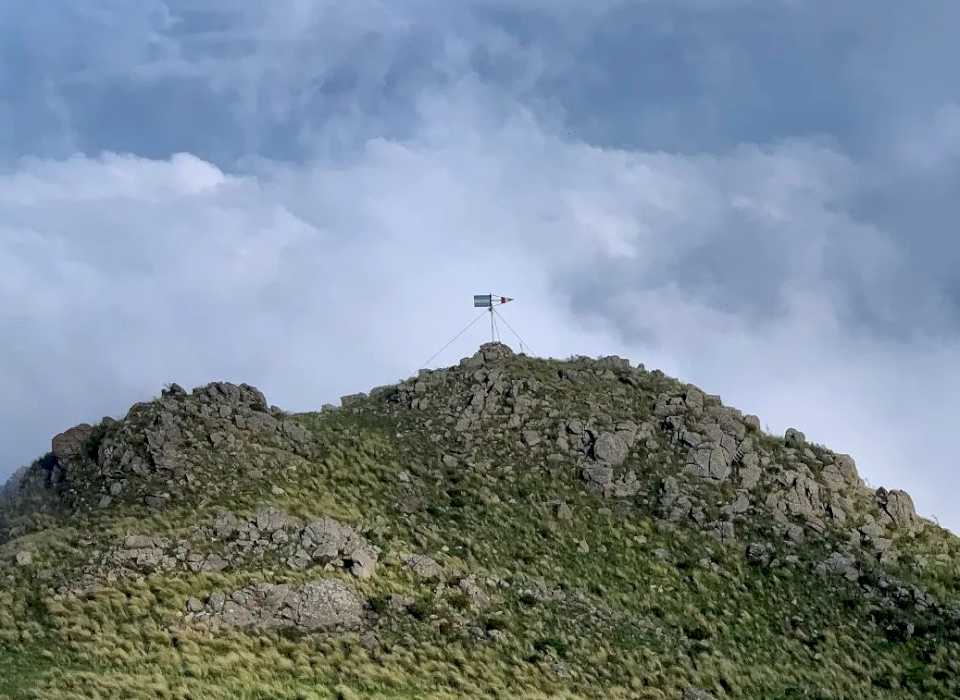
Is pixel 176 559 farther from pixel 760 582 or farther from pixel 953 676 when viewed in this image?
pixel 953 676

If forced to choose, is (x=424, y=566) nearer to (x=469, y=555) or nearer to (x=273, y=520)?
(x=469, y=555)

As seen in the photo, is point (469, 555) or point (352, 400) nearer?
point (469, 555)

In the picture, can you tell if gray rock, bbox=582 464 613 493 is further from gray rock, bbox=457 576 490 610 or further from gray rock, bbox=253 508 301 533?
gray rock, bbox=253 508 301 533

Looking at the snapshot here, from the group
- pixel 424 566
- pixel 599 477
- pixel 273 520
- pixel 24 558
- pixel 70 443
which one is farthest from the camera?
pixel 599 477

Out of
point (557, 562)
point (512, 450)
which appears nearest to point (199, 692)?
point (557, 562)

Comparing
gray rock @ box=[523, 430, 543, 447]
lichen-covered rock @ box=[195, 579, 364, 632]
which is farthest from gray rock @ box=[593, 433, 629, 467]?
lichen-covered rock @ box=[195, 579, 364, 632]

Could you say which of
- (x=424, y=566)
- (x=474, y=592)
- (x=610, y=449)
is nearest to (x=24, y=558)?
(x=424, y=566)

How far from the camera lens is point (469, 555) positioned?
45219 millimetres

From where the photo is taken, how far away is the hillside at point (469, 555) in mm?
36188

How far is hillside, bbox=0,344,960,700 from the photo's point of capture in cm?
3619

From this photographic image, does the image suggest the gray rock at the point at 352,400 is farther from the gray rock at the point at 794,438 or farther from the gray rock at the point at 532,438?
the gray rock at the point at 794,438

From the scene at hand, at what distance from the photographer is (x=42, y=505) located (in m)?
47.7

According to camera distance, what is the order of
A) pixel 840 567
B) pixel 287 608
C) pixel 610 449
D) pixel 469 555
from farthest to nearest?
pixel 610 449 < pixel 840 567 < pixel 469 555 < pixel 287 608

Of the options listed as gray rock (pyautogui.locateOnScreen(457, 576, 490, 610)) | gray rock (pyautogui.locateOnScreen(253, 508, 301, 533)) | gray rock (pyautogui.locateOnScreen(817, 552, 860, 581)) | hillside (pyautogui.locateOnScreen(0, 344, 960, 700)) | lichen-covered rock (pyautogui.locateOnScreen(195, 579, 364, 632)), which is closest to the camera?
hillside (pyautogui.locateOnScreen(0, 344, 960, 700))
